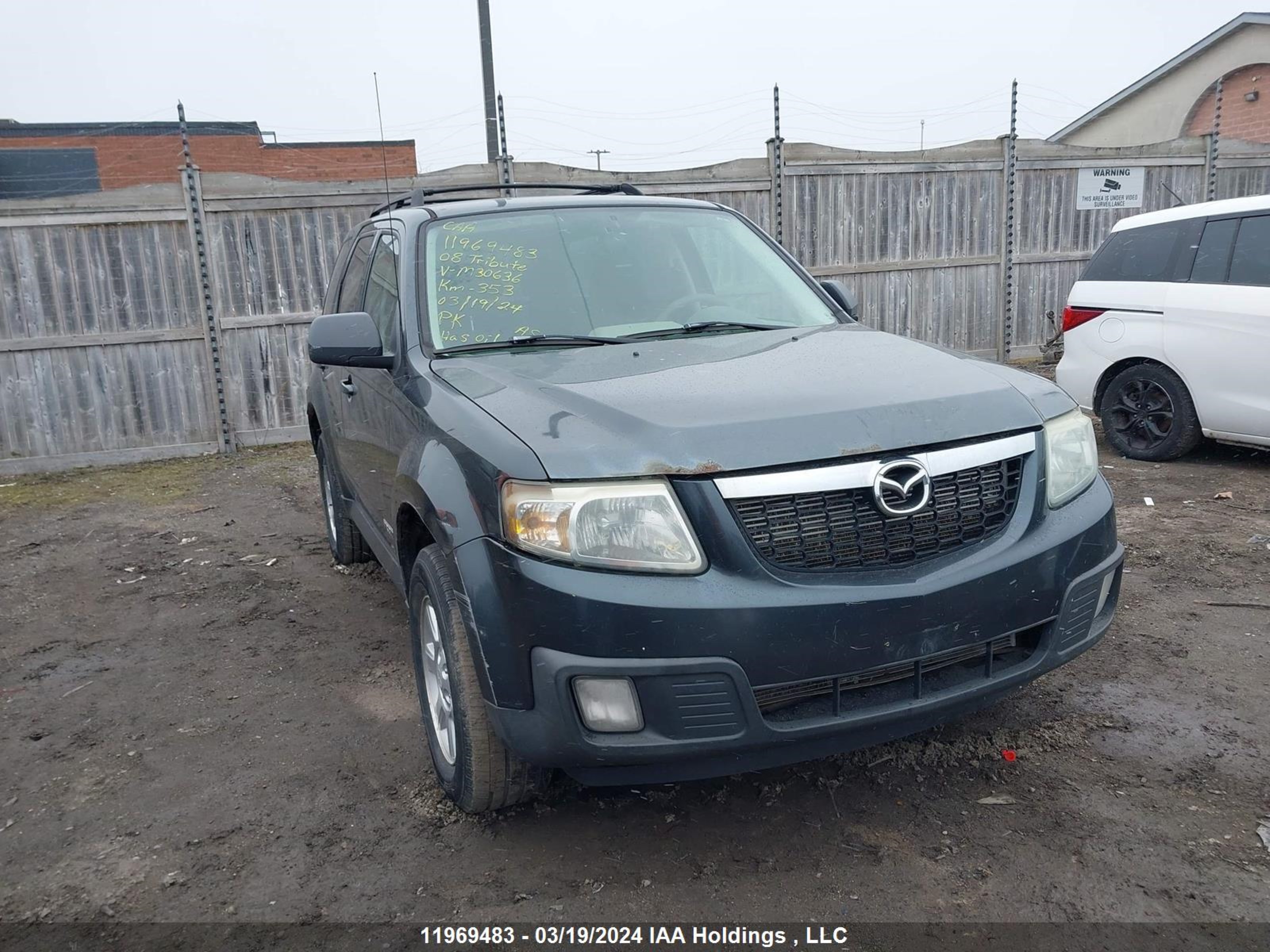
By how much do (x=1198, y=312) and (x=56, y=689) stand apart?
6773 mm

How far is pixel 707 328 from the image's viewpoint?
138 inches

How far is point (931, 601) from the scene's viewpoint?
7.93ft

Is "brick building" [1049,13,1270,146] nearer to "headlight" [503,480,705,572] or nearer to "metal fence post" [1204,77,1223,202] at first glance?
"metal fence post" [1204,77,1223,202]

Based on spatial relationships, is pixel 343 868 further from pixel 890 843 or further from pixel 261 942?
pixel 890 843

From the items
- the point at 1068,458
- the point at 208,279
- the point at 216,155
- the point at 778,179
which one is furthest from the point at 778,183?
the point at 216,155

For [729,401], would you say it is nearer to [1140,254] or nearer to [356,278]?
[356,278]

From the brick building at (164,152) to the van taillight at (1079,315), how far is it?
85.8 ft

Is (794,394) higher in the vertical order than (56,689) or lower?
higher

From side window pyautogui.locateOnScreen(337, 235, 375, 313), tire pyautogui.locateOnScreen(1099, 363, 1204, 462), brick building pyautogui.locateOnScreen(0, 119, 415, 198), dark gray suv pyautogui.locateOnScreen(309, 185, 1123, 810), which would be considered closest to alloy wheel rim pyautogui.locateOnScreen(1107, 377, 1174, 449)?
tire pyautogui.locateOnScreen(1099, 363, 1204, 462)

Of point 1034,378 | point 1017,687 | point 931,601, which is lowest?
point 1017,687

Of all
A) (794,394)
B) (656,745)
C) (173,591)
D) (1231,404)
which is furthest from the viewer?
(1231,404)

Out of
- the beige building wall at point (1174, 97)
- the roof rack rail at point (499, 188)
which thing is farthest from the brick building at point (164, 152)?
the roof rack rail at point (499, 188)

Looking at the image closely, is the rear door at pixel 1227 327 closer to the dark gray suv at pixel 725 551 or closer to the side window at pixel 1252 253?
the side window at pixel 1252 253

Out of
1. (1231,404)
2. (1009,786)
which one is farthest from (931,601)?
(1231,404)
